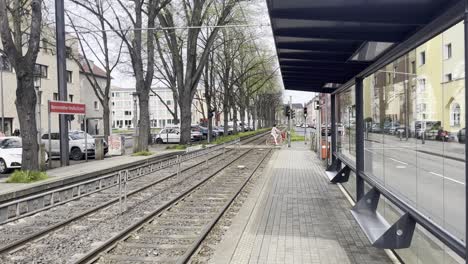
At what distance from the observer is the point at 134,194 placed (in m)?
12.5

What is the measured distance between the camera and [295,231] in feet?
25.4

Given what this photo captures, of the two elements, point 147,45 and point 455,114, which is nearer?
point 455,114

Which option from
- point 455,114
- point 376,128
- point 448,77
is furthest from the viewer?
point 376,128

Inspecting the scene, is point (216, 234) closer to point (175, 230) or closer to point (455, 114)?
point (175, 230)

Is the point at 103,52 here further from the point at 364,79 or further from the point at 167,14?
the point at 364,79

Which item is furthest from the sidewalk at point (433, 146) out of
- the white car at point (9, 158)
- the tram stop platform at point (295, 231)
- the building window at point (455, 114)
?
the white car at point (9, 158)

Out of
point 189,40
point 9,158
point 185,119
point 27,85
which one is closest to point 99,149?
point 9,158

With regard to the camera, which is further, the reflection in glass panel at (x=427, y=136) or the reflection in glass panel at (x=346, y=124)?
the reflection in glass panel at (x=346, y=124)

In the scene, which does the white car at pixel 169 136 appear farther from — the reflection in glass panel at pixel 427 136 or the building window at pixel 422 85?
the building window at pixel 422 85

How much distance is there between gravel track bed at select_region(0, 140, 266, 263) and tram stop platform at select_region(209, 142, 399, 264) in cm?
196

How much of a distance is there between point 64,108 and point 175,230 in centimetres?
1238

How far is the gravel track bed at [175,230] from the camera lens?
258 inches

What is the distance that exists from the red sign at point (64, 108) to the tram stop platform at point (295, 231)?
9.20m

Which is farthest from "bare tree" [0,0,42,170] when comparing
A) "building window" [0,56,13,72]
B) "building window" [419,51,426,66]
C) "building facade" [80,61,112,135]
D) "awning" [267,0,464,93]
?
"building facade" [80,61,112,135]
